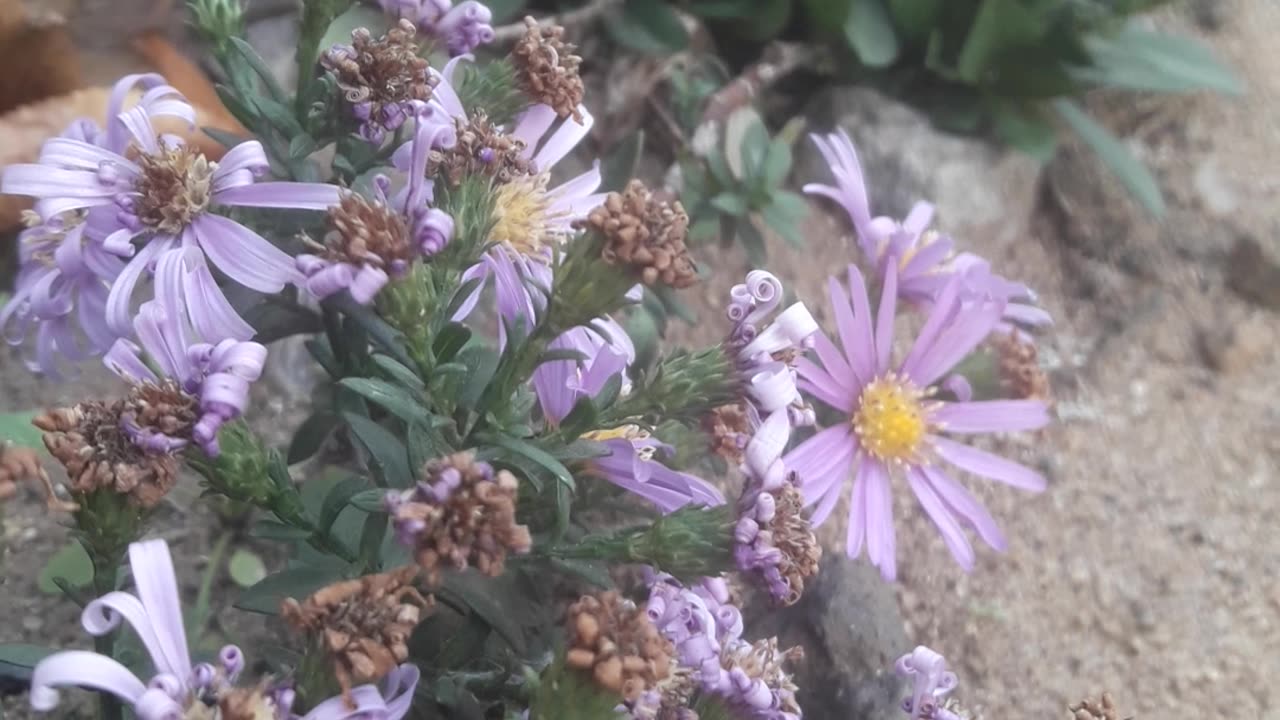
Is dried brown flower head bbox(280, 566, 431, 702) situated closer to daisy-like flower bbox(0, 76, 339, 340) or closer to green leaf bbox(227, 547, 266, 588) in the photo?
daisy-like flower bbox(0, 76, 339, 340)

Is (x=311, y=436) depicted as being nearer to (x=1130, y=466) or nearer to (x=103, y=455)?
(x=103, y=455)

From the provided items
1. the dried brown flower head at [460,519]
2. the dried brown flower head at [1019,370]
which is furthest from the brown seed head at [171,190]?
the dried brown flower head at [1019,370]

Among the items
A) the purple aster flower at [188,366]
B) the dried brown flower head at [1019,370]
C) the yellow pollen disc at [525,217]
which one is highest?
the purple aster flower at [188,366]

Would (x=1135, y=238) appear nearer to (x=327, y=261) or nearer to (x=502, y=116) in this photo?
(x=502, y=116)

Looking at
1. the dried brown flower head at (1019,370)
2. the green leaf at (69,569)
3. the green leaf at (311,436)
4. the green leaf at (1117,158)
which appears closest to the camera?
the green leaf at (311,436)

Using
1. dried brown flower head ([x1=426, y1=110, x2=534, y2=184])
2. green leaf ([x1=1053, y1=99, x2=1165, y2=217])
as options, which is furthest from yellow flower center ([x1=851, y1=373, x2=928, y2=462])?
green leaf ([x1=1053, y1=99, x2=1165, y2=217])

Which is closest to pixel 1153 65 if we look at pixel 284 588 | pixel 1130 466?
pixel 1130 466

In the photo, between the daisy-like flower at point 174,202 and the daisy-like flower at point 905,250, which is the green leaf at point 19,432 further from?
the daisy-like flower at point 905,250

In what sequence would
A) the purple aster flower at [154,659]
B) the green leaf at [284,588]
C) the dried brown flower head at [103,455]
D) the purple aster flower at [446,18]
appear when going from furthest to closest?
the purple aster flower at [446,18], the green leaf at [284,588], the dried brown flower head at [103,455], the purple aster flower at [154,659]
